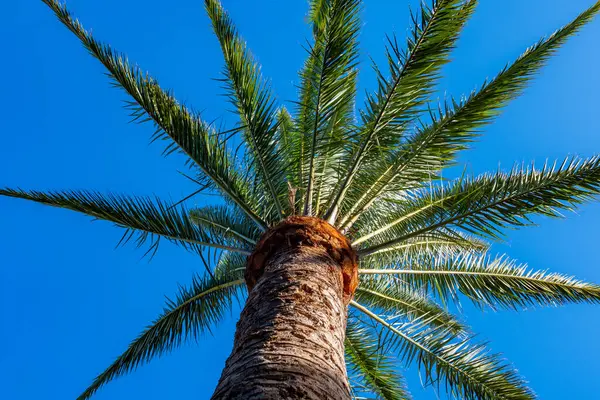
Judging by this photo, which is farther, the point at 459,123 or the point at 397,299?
the point at 397,299

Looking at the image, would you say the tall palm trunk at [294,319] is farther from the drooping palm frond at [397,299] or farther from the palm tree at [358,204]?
the drooping palm frond at [397,299]

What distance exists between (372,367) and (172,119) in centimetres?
396

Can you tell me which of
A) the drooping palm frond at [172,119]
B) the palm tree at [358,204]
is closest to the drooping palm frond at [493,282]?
the palm tree at [358,204]

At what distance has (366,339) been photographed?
7020 millimetres

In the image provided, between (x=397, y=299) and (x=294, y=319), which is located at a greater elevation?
(x=397, y=299)

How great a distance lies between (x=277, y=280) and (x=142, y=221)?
229 centimetres

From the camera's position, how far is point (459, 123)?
587cm

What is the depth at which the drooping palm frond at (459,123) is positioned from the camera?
578cm

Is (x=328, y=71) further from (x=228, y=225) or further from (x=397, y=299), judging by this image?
(x=397, y=299)

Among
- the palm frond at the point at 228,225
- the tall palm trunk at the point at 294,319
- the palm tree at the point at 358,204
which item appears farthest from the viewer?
the palm frond at the point at 228,225

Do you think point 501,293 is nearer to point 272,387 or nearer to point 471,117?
point 471,117

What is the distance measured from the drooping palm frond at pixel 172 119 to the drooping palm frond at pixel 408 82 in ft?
4.16

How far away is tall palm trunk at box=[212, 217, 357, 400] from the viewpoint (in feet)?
9.41

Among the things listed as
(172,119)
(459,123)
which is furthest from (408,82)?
(172,119)
